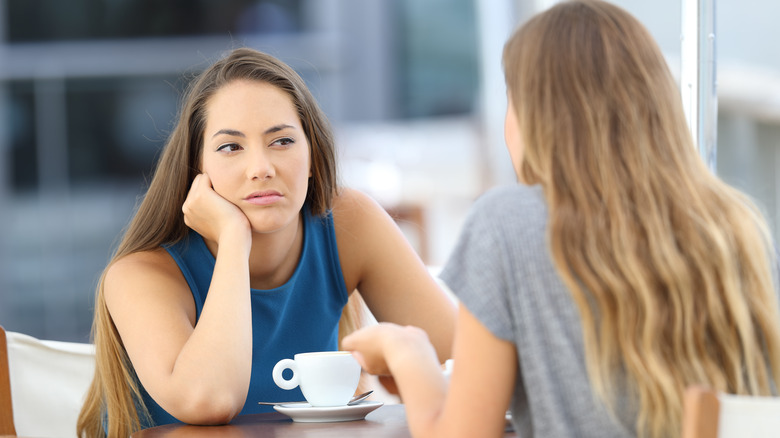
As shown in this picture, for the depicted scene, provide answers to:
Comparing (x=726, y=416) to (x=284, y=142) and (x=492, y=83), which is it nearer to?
(x=284, y=142)

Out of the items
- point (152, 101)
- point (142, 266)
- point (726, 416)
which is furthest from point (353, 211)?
point (152, 101)

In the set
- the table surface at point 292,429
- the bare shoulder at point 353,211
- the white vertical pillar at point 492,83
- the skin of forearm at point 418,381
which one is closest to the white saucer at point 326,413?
the table surface at point 292,429

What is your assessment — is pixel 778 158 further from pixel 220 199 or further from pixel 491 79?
pixel 491 79

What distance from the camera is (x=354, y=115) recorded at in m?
8.60

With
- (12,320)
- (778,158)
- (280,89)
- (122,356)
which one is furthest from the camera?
(12,320)

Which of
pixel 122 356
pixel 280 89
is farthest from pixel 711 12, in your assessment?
pixel 122 356

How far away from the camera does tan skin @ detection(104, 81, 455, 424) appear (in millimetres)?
1353

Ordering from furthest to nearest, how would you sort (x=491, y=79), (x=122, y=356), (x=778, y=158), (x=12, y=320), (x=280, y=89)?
(x=491, y=79) < (x=12, y=320) < (x=778, y=158) < (x=280, y=89) < (x=122, y=356)

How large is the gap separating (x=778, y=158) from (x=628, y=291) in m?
2.71

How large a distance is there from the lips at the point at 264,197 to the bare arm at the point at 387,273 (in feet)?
0.94

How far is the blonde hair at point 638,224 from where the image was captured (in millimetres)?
926

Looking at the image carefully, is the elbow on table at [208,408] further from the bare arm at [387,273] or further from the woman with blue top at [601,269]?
the bare arm at [387,273]

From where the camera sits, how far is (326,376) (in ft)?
4.30

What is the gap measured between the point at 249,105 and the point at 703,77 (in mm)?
815
